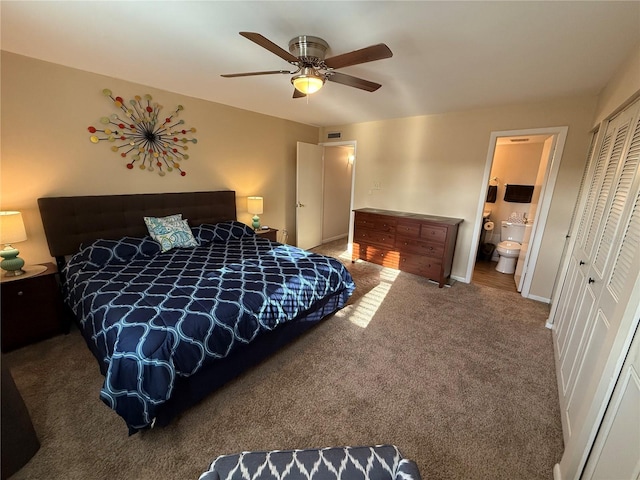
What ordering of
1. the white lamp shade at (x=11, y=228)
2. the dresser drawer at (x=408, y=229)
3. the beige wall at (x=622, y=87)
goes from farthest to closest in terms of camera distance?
the dresser drawer at (x=408, y=229) < the white lamp shade at (x=11, y=228) < the beige wall at (x=622, y=87)

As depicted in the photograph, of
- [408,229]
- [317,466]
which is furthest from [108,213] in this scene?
[408,229]

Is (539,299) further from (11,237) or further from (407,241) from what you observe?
(11,237)

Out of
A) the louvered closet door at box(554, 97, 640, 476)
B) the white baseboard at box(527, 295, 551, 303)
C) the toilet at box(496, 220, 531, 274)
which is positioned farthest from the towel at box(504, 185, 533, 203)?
the louvered closet door at box(554, 97, 640, 476)

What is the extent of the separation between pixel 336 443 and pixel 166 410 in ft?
3.22

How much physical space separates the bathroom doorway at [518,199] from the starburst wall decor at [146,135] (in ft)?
12.7

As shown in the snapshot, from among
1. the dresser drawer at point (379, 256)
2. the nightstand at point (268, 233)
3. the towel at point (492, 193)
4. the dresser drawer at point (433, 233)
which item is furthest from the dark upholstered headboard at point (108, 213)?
the towel at point (492, 193)

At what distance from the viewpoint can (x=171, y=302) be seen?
1.70m

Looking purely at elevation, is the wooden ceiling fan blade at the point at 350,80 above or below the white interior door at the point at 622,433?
above

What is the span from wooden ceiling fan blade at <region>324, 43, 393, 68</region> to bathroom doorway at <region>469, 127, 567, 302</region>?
8.49ft

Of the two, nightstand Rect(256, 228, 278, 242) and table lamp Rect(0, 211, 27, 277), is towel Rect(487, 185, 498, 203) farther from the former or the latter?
table lamp Rect(0, 211, 27, 277)

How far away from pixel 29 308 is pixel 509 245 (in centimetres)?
567

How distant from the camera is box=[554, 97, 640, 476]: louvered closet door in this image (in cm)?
117

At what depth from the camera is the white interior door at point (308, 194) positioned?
445 cm

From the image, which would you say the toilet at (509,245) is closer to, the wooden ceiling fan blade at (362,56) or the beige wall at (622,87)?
the beige wall at (622,87)
